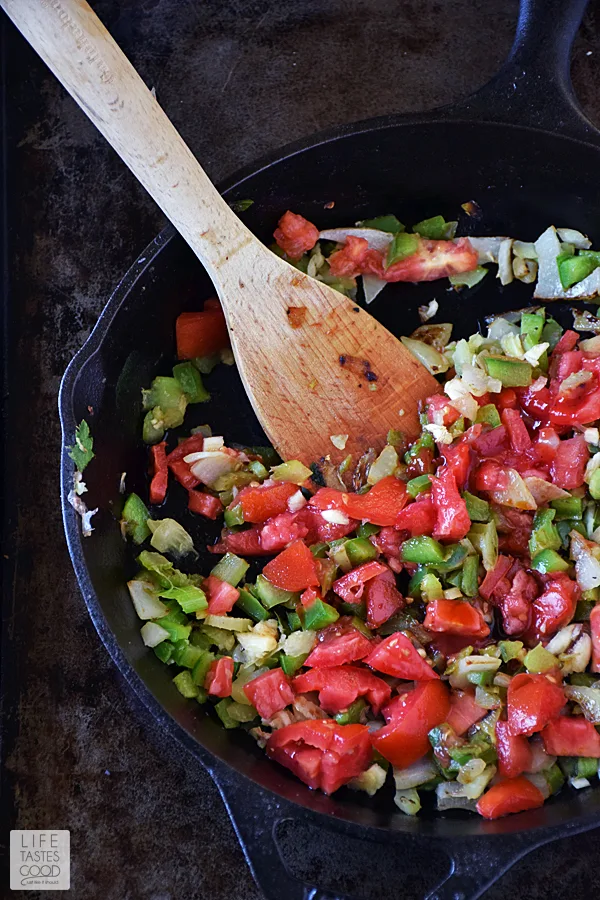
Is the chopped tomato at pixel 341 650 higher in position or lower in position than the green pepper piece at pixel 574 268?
lower

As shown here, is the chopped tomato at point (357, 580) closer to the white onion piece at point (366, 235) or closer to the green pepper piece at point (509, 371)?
the green pepper piece at point (509, 371)

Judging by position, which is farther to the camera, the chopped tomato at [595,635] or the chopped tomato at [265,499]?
the chopped tomato at [265,499]

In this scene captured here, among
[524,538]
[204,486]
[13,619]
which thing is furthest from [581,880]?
[13,619]

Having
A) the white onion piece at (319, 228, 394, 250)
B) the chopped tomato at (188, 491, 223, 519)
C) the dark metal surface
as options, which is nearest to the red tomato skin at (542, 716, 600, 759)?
the dark metal surface

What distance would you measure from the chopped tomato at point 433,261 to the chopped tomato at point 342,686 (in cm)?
103

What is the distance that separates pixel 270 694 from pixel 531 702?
0.58 m

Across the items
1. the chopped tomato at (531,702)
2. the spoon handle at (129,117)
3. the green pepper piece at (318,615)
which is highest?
the spoon handle at (129,117)

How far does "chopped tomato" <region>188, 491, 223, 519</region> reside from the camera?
7.20 ft

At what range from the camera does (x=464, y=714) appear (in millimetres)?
1986

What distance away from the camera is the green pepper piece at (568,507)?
2.13m

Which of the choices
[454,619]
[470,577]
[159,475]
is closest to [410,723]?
[454,619]

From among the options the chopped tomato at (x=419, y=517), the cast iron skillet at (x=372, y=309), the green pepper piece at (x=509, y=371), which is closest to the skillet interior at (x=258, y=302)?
the cast iron skillet at (x=372, y=309)

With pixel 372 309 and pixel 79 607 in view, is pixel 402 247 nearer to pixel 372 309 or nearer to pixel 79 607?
pixel 372 309

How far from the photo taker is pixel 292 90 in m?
2.38
